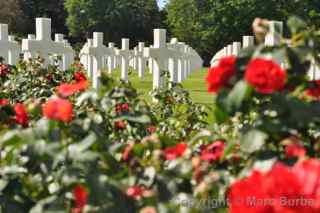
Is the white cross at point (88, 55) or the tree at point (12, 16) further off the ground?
the tree at point (12, 16)

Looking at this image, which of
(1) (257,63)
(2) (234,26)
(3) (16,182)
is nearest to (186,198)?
(1) (257,63)

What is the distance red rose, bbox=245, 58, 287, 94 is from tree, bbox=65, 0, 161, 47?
5317 centimetres

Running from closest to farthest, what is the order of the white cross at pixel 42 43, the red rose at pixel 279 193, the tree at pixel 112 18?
the red rose at pixel 279 193, the white cross at pixel 42 43, the tree at pixel 112 18

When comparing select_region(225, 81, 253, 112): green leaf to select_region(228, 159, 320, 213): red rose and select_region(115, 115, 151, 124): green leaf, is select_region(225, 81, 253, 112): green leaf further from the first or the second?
select_region(115, 115, 151, 124): green leaf

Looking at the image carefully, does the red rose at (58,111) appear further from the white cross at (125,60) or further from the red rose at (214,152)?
the white cross at (125,60)

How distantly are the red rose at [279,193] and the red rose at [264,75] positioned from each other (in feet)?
1.24

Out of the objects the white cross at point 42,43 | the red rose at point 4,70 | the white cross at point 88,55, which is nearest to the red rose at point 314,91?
the red rose at point 4,70

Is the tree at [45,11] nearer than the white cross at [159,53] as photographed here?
No

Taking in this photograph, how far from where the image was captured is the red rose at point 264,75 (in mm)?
1700

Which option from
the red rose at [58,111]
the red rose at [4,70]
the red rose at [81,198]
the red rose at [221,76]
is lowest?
the red rose at [81,198]

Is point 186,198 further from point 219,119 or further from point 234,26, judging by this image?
point 234,26

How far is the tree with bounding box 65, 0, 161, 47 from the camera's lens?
55.7 meters

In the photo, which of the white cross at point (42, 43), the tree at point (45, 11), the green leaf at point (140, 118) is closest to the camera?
the green leaf at point (140, 118)

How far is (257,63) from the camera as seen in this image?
1.70m
